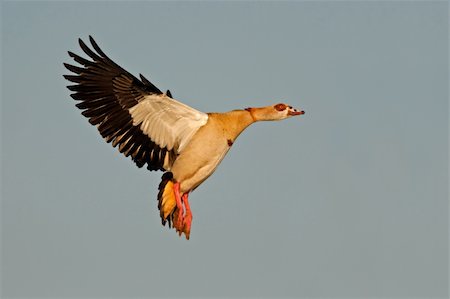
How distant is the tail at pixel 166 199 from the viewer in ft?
139

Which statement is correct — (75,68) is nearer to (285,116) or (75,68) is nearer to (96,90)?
(96,90)

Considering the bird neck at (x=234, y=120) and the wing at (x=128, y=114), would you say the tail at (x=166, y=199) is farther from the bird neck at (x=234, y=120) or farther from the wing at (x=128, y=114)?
the bird neck at (x=234, y=120)

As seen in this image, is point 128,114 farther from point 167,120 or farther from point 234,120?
point 234,120

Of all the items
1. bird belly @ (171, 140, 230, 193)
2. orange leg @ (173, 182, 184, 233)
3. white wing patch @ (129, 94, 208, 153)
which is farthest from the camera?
orange leg @ (173, 182, 184, 233)

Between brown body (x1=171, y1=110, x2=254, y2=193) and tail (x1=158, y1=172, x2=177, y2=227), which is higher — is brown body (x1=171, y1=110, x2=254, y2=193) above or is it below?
above

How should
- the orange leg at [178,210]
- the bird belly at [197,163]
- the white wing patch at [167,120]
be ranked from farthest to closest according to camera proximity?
1. the orange leg at [178,210]
2. the white wing patch at [167,120]
3. the bird belly at [197,163]

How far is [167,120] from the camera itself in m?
42.2

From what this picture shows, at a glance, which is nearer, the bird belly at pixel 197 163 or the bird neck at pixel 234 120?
the bird belly at pixel 197 163

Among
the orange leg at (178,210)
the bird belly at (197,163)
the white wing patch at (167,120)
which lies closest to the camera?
the bird belly at (197,163)

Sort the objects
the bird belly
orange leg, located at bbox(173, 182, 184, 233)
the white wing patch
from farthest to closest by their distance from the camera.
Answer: orange leg, located at bbox(173, 182, 184, 233)
the white wing patch
the bird belly

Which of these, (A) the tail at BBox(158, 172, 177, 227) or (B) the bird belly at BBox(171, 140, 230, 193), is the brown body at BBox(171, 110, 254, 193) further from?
(A) the tail at BBox(158, 172, 177, 227)

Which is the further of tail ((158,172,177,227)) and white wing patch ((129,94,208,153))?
tail ((158,172,177,227))

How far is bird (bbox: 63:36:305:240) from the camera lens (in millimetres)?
42031

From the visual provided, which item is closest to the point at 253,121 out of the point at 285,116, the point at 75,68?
the point at 285,116
